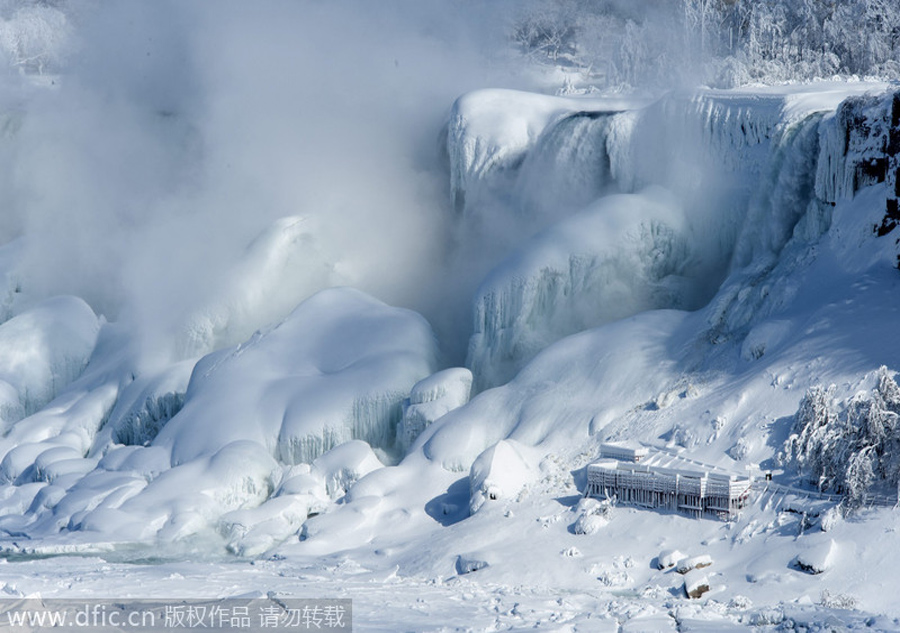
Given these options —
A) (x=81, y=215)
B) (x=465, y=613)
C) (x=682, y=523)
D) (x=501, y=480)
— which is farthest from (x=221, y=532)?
(x=81, y=215)

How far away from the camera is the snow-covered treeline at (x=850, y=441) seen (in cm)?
1400

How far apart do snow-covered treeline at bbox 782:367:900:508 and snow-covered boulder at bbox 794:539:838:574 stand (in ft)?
2.18

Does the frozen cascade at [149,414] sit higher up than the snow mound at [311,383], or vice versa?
the snow mound at [311,383]

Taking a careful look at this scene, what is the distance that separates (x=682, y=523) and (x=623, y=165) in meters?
9.13

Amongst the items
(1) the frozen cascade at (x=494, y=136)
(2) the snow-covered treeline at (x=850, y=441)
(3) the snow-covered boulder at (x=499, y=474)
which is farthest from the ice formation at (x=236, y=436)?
(2) the snow-covered treeline at (x=850, y=441)

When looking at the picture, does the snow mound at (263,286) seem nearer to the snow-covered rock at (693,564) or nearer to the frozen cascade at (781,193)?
the frozen cascade at (781,193)

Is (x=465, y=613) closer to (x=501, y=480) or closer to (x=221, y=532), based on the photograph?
(x=501, y=480)

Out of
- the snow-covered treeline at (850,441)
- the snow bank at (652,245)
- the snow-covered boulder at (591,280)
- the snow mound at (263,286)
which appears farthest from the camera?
the snow mound at (263,286)

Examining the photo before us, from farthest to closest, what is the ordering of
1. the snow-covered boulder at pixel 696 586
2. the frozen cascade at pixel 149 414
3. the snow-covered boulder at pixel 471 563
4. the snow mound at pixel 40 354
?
the snow mound at pixel 40 354 < the frozen cascade at pixel 149 414 < the snow-covered boulder at pixel 471 563 < the snow-covered boulder at pixel 696 586

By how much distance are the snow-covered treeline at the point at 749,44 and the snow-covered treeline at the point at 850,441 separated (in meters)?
20.7

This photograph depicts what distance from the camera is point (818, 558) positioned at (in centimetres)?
1352

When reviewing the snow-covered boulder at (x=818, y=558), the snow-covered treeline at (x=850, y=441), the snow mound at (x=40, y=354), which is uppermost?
the snow-covered treeline at (x=850, y=441)

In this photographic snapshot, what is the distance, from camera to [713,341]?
1800 cm

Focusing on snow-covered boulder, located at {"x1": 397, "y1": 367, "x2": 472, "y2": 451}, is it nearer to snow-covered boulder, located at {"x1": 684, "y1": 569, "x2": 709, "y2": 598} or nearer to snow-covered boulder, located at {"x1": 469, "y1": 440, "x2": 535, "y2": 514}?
snow-covered boulder, located at {"x1": 469, "y1": 440, "x2": 535, "y2": 514}
